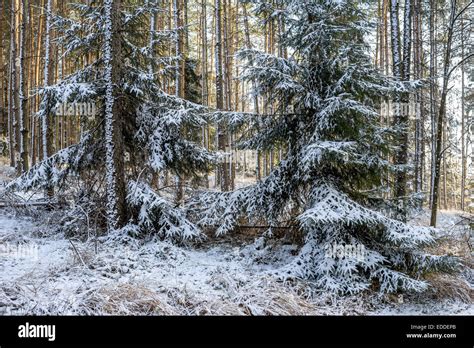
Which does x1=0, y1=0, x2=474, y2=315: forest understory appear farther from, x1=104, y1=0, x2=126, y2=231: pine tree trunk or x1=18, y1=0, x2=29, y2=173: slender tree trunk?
x1=18, y1=0, x2=29, y2=173: slender tree trunk

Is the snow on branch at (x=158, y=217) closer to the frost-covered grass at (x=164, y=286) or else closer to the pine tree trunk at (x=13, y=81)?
the frost-covered grass at (x=164, y=286)

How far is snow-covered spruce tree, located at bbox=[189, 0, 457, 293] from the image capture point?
5.36 meters

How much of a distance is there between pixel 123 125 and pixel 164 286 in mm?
4444

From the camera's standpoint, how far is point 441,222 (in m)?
13.2

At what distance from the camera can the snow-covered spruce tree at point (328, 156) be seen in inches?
211

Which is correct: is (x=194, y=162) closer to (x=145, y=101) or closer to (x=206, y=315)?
(x=145, y=101)

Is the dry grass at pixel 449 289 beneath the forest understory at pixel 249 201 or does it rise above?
beneath

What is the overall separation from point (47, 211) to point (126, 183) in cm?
285

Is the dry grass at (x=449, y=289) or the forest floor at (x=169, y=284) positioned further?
the dry grass at (x=449, y=289)

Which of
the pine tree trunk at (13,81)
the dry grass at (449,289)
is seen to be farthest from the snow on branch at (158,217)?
the pine tree trunk at (13,81)

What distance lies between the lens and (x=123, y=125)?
7969mm

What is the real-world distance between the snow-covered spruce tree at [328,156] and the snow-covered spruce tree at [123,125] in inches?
48.4

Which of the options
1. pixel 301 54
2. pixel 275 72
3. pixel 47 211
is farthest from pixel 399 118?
pixel 47 211

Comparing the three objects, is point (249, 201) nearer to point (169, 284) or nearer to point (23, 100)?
point (169, 284)
